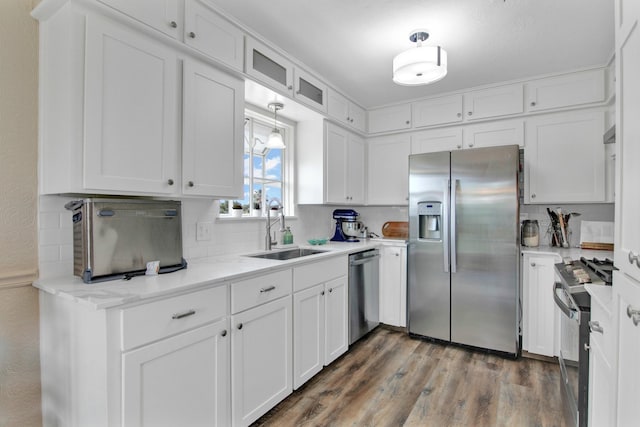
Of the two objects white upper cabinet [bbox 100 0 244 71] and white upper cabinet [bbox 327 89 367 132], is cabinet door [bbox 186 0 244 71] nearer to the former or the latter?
white upper cabinet [bbox 100 0 244 71]

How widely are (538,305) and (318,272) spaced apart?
1.90m

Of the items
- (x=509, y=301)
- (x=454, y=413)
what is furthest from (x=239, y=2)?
(x=509, y=301)

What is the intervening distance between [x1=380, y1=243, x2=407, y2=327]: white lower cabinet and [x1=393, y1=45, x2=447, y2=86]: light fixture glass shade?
1.69 m

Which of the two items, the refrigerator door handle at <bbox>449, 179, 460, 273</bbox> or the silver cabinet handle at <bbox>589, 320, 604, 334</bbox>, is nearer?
the silver cabinet handle at <bbox>589, 320, 604, 334</bbox>

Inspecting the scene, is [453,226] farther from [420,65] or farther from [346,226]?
[420,65]

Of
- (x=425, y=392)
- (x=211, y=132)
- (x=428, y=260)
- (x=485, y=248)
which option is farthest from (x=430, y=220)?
(x=211, y=132)

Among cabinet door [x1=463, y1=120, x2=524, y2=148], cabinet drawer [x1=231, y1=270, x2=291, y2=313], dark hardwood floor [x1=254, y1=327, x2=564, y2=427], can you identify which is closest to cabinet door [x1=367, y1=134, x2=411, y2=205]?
cabinet door [x1=463, y1=120, x2=524, y2=148]

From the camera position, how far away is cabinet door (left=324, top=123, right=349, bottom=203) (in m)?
3.25

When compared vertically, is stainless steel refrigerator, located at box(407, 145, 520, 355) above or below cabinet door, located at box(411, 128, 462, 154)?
below

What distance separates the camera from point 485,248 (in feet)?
9.36

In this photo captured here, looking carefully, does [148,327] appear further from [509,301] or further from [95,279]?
[509,301]

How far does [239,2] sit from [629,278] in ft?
7.33

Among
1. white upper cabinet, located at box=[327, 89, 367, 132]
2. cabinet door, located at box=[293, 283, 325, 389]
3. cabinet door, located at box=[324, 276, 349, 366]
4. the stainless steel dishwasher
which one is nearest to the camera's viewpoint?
cabinet door, located at box=[293, 283, 325, 389]

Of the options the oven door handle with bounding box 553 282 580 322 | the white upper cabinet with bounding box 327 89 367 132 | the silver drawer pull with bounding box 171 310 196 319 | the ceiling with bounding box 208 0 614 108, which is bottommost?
the oven door handle with bounding box 553 282 580 322
